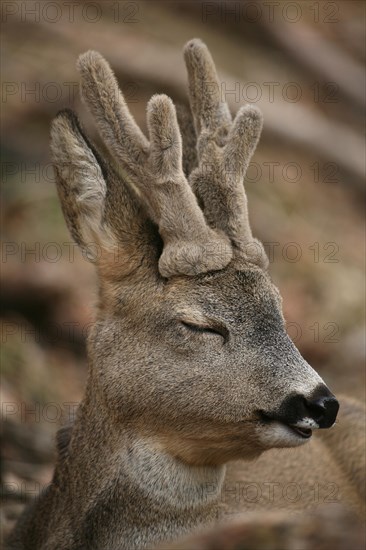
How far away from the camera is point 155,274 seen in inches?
226

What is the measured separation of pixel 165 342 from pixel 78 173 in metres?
1.03

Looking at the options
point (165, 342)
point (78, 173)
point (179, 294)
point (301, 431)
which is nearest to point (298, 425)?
point (301, 431)

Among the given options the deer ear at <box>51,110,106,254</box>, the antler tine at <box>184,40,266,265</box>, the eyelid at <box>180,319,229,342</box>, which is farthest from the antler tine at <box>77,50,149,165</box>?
the eyelid at <box>180,319,229,342</box>

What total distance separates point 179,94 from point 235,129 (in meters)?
7.40

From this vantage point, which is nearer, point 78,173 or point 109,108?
point 78,173

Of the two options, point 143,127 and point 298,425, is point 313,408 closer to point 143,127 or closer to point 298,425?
point 298,425

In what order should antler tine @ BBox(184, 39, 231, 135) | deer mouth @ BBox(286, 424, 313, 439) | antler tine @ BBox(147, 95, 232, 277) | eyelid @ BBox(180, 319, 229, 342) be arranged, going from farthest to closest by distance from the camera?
antler tine @ BBox(184, 39, 231, 135)
antler tine @ BBox(147, 95, 232, 277)
eyelid @ BBox(180, 319, 229, 342)
deer mouth @ BBox(286, 424, 313, 439)

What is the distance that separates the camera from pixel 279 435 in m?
5.23

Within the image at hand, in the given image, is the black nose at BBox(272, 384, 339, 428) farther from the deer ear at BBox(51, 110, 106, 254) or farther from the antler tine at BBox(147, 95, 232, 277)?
the deer ear at BBox(51, 110, 106, 254)

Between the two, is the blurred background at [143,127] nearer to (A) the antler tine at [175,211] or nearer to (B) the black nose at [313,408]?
(A) the antler tine at [175,211]

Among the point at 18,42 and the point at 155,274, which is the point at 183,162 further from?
the point at 18,42

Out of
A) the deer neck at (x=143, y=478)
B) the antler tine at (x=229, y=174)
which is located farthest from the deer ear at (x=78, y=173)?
the deer neck at (x=143, y=478)

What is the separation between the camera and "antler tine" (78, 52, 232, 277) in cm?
562

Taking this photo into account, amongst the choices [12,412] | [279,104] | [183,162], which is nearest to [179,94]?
[279,104]
